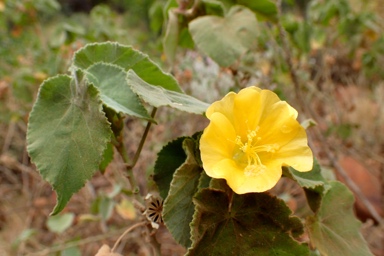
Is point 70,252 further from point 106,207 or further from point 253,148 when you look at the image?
point 253,148

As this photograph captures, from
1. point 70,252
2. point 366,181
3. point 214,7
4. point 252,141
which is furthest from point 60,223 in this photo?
point 366,181

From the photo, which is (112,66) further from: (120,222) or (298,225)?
(120,222)

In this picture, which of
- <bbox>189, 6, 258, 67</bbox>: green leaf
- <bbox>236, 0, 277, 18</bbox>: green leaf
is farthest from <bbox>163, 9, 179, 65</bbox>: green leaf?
<bbox>236, 0, 277, 18</bbox>: green leaf

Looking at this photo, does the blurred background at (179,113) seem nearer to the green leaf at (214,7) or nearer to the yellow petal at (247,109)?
the green leaf at (214,7)

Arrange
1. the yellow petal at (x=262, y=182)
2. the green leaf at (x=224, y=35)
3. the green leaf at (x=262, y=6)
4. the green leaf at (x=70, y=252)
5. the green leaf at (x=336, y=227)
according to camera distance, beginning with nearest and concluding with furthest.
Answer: the yellow petal at (x=262, y=182), the green leaf at (x=336, y=227), the green leaf at (x=224, y=35), the green leaf at (x=262, y=6), the green leaf at (x=70, y=252)

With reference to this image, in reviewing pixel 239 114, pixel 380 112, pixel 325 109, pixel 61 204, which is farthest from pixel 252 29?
pixel 325 109

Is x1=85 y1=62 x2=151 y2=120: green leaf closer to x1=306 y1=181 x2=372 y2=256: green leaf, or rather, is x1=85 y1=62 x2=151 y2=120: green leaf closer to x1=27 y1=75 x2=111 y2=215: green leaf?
x1=27 y1=75 x2=111 y2=215: green leaf

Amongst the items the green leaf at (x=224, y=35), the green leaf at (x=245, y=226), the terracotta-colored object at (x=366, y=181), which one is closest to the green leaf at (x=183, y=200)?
the green leaf at (x=245, y=226)
